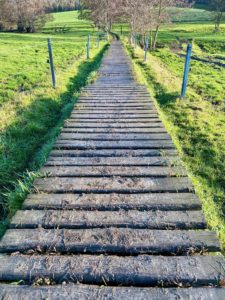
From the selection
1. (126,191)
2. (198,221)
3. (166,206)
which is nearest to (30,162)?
(126,191)

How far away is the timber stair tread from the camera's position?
1928 millimetres

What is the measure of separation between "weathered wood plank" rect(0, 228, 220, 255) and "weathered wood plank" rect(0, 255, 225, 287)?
87mm

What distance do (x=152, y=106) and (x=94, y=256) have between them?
4.38 m

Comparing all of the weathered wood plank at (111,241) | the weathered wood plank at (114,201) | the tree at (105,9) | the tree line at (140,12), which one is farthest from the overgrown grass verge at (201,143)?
the tree at (105,9)

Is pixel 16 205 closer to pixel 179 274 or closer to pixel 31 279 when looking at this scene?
pixel 31 279

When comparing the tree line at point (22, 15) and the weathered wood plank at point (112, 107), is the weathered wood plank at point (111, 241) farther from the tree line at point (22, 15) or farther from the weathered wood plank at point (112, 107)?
the tree line at point (22, 15)

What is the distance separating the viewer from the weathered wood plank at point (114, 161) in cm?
355

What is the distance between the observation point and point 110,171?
338 cm

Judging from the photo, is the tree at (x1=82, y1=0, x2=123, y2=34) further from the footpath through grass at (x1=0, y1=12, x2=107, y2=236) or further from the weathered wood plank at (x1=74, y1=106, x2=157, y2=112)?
the weathered wood plank at (x1=74, y1=106, x2=157, y2=112)

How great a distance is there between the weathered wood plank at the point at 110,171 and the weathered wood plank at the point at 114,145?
61 centimetres

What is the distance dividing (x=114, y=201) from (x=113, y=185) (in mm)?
314

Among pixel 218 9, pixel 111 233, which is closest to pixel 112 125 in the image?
pixel 111 233

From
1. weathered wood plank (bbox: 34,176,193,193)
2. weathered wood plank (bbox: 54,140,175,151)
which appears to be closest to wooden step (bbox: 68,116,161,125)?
weathered wood plank (bbox: 54,140,175,151)

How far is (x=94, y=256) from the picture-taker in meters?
2.14
